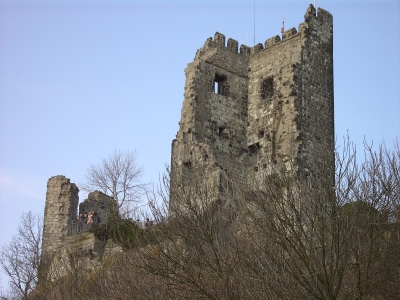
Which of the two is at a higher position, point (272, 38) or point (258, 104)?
point (272, 38)

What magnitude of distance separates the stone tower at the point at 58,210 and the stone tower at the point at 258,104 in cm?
603

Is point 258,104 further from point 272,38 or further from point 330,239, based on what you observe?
point 330,239

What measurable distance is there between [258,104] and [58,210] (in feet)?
32.3

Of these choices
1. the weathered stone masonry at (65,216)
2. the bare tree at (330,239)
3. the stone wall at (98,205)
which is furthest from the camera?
the stone wall at (98,205)

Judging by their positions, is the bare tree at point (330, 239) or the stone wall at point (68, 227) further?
the stone wall at point (68, 227)

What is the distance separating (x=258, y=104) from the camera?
34.6 metres

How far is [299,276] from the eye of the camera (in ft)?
59.1

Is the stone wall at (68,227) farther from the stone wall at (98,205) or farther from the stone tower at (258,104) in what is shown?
the stone tower at (258,104)

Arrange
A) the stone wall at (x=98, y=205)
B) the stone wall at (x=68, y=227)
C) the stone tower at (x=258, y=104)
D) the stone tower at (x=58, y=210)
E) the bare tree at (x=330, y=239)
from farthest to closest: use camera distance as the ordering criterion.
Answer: the stone wall at (x=98, y=205) → the stone tower at (x=58, y=210) → the stone wall at (x=68, y=227) → the stone tower at (x=258, y=104) → the bare tree at (x=330, y=239)

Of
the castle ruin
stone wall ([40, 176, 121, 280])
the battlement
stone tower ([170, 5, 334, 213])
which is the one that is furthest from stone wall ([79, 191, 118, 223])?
the battlement

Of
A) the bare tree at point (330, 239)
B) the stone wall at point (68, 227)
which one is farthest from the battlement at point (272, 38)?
the bare tree at point (330, 239)

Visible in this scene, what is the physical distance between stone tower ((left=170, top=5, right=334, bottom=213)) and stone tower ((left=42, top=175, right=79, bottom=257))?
19.8 feet

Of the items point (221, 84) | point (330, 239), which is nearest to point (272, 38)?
point (221, 84)

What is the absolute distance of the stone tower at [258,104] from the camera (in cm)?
3225
